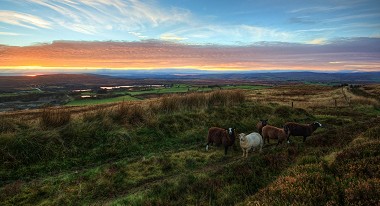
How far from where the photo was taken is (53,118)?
17.1 metres

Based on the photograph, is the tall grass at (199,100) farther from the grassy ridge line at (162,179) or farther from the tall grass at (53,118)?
the grassy ridge line at (162,179)

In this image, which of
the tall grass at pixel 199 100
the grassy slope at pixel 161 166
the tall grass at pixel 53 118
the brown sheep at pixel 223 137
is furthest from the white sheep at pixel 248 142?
the tall grass at pixel 53 118

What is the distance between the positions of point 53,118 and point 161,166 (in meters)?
8.66

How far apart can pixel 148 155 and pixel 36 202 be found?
20.3 ft

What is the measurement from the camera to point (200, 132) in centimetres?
1980

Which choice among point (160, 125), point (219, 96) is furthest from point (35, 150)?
point (219, 96)

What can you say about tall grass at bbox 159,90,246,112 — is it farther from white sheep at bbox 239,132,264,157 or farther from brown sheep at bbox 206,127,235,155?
white sheep at bbox 239,132,264,157

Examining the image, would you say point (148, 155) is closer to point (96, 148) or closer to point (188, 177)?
point (96, 148)

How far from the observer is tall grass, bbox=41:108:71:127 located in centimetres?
1695

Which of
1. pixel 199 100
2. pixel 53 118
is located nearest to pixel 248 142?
pixel 199 100

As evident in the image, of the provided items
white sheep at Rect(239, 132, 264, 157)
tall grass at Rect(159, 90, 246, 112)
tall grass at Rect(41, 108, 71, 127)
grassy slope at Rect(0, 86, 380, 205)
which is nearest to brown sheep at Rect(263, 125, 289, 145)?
grassy slope at Rect(0, 86, 380, 205)

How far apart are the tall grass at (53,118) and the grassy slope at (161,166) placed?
62cm

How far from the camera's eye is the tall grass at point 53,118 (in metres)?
17.0

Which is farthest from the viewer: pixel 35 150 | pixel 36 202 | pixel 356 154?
pixel 35 150
